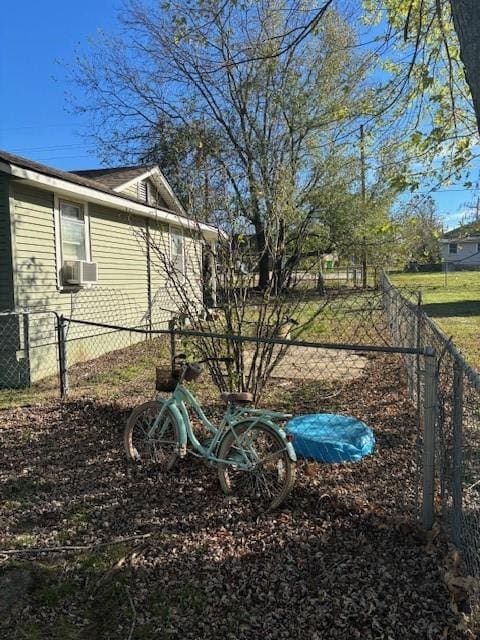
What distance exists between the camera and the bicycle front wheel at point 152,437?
12.3 feet

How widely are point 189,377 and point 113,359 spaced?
5.73 metres

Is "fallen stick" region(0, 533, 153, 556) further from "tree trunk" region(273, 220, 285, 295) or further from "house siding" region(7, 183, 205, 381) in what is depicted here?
"house siding" region(7, 183, 205, 381)

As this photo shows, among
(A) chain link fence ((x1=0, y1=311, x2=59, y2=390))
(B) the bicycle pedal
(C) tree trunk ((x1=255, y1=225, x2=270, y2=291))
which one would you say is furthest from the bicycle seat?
(A) chain link fence ((x1=0, y1=311, x2=59, y2=390))

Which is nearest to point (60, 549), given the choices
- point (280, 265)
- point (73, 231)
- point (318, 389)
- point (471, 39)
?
point (280, 265)

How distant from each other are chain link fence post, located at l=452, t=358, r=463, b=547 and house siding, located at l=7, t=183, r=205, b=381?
127 inches

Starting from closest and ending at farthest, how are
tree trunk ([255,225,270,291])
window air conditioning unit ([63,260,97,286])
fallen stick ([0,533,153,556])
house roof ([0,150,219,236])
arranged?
fallen stick ([0,533,153,556]), tree trunk ([255,225,270,291]), house roof ([0,150,219,236]), window air conditioning unit ([63,260,97,286])

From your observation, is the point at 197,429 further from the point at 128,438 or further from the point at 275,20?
the point at 275,20

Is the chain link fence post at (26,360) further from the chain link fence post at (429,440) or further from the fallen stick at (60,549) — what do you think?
the chain link fence post at (429,440)

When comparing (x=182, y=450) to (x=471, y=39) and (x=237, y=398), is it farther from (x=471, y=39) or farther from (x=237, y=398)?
(x=471, y=39)

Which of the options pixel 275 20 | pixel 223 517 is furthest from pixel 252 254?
pixel 275 20

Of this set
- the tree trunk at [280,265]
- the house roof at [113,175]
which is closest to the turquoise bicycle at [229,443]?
the tree trunk at [280,265]

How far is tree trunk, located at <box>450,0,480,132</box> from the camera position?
211 cm

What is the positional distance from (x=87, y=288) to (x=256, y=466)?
697 centimetres

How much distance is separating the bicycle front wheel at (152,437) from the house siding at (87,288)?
1730mm
